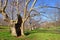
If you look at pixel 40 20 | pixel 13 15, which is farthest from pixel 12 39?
pixel 40 20

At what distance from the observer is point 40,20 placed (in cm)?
3856

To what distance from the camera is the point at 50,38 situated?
17844mm

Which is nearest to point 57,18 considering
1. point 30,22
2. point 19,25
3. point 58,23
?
point 58,23

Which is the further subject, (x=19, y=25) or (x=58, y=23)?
(x=58, y=23)

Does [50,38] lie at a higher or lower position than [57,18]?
lower

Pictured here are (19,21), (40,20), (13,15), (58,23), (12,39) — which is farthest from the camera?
(58,23)

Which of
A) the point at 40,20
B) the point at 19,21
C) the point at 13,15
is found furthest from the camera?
the point at 40,20

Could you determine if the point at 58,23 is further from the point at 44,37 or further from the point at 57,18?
the point at 44,37

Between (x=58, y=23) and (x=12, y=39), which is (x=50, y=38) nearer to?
(x=12, y=39)

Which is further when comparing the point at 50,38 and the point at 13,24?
the point at 13,24

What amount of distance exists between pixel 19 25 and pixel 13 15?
37.5 feet

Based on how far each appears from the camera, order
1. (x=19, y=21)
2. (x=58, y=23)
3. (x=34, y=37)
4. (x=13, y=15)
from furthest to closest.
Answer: (x=58, y=23)
(x=13, y=15)
(x=19, y=21)
(x=34, y=37)

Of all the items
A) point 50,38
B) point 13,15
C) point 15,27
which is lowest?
point 50,38

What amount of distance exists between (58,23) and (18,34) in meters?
34.7
